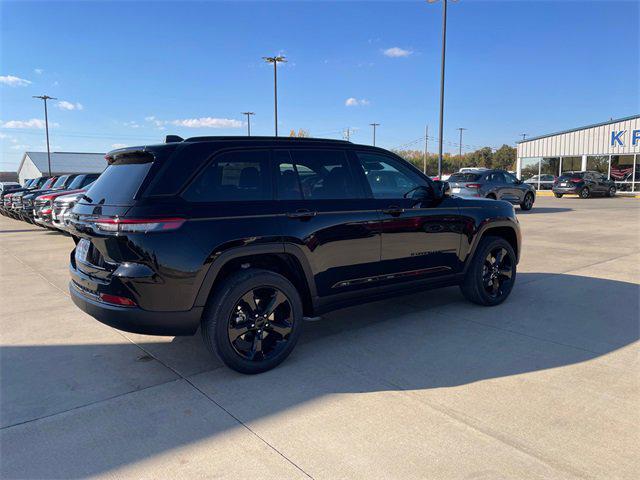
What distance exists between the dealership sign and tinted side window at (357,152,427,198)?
33035mm

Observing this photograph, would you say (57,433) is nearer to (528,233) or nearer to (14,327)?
(14,327)

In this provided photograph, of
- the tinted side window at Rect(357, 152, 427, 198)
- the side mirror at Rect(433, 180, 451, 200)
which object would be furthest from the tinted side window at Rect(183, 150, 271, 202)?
the side mirror at Rect(433, 180, 451, 200)

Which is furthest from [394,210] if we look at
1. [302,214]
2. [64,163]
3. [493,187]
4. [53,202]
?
[64,163]

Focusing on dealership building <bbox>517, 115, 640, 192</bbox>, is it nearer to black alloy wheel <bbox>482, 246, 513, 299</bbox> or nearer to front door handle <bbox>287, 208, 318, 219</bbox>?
black alloy wheel <bbox>482, 246, 513, 299</bbox>

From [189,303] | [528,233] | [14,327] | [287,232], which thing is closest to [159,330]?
[189,303]

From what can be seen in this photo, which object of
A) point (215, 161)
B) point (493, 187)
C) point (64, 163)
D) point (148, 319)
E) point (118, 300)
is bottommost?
point (148, 319)

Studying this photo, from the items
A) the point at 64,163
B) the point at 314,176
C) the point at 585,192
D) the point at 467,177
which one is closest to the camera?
the point at 314,176

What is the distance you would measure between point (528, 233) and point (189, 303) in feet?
35.5

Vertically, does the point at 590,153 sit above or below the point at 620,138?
below

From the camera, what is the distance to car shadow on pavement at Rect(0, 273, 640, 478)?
115 inches

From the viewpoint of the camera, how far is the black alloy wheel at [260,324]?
3.73 metres

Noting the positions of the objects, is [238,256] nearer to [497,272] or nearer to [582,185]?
[497,272]

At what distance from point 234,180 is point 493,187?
15.6 m

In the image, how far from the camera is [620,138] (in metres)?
32.1
